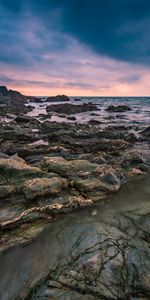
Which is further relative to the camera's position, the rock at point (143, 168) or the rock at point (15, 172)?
the rock at point (143, 168)

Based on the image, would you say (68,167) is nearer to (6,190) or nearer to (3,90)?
(6,190)

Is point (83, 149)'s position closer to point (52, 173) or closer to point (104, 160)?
point (104, 160)

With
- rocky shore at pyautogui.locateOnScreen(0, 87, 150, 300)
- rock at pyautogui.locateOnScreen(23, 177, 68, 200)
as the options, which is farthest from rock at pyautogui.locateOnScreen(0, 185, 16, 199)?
rock at pyautogui.locateOnScreen(23, 177, 68, 200)

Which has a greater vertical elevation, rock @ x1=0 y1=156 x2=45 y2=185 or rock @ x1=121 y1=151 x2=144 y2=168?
rock @ x1=0 y1=156 x2=45 y2=185

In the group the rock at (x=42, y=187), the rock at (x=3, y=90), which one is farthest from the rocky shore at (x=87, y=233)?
the rock at (x=3, y=90)

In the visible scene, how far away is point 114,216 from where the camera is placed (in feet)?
26.7

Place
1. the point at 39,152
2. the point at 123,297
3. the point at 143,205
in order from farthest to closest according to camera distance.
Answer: the point at 39,152, the point at 143,205, the point at 123,297

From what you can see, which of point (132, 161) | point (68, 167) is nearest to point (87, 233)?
point (68, 167)

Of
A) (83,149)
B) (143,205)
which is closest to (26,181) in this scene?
(143,205)

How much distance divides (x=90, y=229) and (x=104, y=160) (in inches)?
268

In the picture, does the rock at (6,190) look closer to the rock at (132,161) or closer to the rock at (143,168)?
the rock at (132,161)

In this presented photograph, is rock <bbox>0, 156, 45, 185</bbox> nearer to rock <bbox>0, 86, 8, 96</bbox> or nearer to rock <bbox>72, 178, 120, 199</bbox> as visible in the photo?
rock <bbox>72, 178, 120, 199</bbox>

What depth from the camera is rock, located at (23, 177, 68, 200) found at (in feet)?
29.7

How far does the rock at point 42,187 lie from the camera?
9053mm
